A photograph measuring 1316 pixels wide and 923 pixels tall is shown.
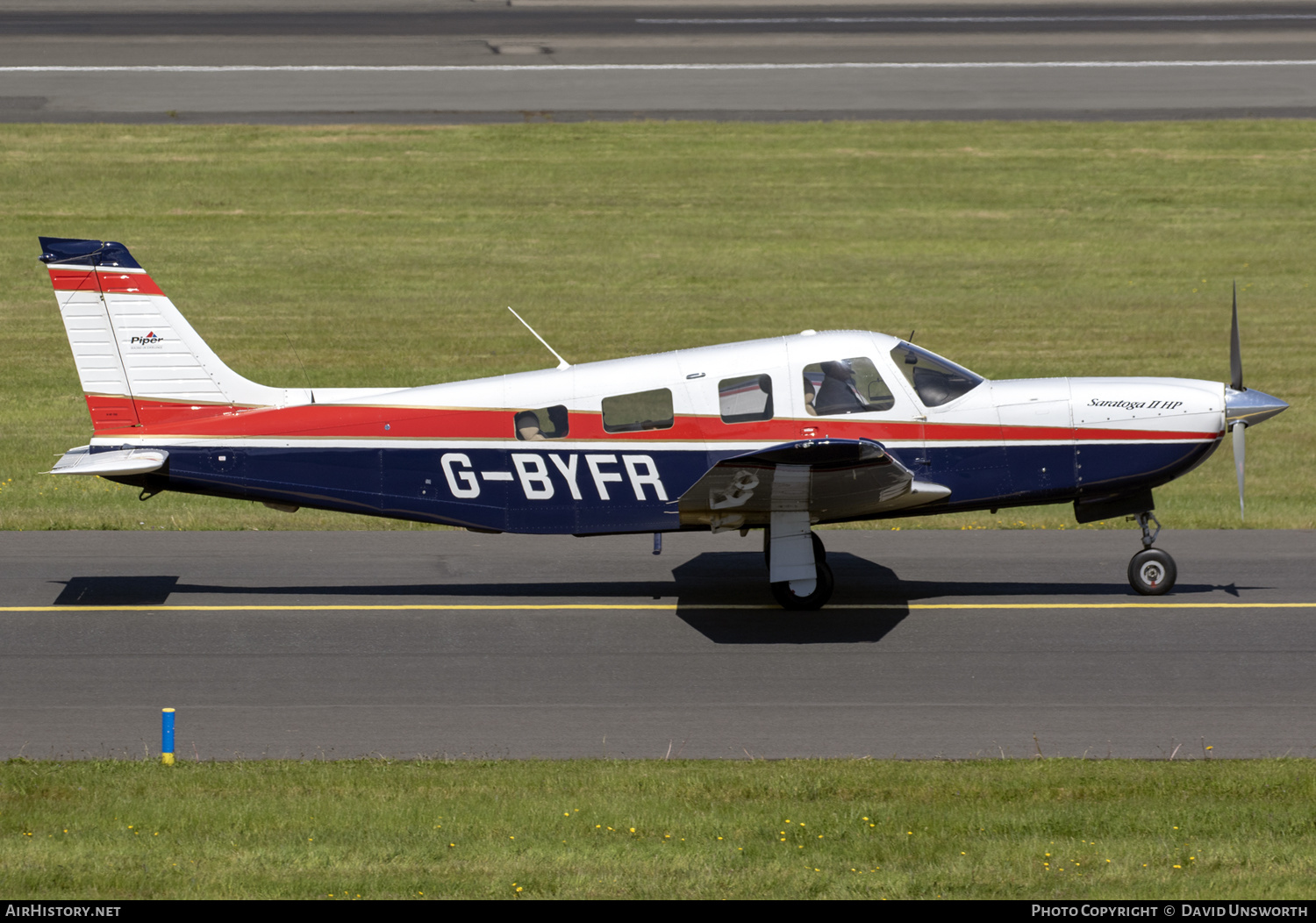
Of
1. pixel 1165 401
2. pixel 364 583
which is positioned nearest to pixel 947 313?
pixel 1165 401

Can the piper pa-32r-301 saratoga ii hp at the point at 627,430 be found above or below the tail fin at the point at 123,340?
below

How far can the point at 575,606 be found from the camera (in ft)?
43.0

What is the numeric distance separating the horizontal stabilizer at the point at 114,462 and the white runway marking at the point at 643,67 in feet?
79.4

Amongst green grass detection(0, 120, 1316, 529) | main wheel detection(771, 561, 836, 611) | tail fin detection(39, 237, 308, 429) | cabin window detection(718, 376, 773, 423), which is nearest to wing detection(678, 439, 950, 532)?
cabin window detection(718, 376, 773, 423)

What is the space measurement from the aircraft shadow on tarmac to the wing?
2.87ft

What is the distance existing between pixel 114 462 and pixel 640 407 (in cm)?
446

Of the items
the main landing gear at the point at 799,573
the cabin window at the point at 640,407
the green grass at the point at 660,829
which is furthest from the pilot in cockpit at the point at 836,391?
the green grass at the point at 660,829

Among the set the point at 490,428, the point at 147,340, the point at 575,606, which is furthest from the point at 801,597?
the point at 147,340

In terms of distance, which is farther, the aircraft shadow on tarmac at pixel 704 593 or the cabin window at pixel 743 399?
the aircraft shadow on tarmac at pixel 704 593

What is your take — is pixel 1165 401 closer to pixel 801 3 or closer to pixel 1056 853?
pixel 1056 853

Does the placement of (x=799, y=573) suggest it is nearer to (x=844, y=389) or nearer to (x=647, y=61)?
(x=844, y=389)

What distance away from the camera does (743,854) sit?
786 cm

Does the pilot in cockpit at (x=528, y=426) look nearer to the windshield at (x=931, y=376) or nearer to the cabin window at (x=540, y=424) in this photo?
the cabin window at (x=540, y=424)

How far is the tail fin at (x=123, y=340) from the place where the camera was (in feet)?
40.8
